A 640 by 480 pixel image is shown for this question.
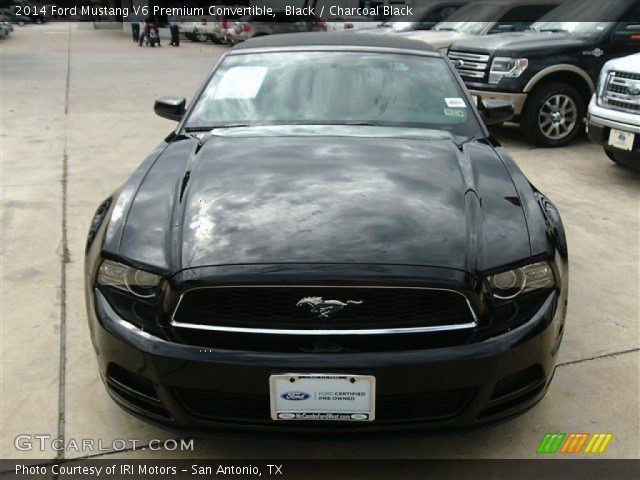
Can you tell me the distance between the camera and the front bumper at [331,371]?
228cm

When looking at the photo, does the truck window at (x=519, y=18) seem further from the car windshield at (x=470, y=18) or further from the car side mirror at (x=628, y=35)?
the car side mirror at (x=628, y=35)

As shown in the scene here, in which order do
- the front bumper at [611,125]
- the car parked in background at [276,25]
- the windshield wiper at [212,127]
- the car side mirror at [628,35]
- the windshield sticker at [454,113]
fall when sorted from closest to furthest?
the windshield wiper at [212,127] < the windshield sticker at [454,113] < the front bumper at [611,125] < the car side mirror at [628,35] < the car parked in background at [276,25]

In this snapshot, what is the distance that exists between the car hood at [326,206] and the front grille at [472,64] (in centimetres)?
557

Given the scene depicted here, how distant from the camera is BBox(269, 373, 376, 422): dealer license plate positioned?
2275 millimetres

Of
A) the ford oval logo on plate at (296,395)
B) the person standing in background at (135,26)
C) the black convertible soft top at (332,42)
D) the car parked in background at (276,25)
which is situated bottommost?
the person standing in background at (135,26)

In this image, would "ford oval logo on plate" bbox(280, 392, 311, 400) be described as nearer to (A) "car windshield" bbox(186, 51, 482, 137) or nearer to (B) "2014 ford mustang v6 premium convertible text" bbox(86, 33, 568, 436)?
(B) "2014 ford mustang v6 premium convertible text" bbox(86, 33, 568, 436)

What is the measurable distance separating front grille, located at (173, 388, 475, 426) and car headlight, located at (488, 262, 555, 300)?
365mm

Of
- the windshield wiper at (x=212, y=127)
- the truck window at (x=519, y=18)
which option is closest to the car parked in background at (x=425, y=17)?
the truck window at (x=519, y=18)

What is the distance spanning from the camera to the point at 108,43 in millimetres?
27406

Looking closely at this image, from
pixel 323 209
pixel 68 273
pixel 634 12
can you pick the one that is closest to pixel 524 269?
pixel 323 209

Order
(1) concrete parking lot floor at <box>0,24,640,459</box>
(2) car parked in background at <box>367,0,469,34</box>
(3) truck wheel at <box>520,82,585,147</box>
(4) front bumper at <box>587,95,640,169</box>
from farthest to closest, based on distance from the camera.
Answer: (2) car parked in background at <box>367,0,469,34</box> → (3) truck wheel at <box>520,82,585,147</box> → (4) front bumper at <box>587,95,640,169</box> → (1) concrete parking lot floor at <box>0,24,640,459</box>

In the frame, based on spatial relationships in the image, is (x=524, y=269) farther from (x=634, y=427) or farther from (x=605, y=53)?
(x=605, y=53)

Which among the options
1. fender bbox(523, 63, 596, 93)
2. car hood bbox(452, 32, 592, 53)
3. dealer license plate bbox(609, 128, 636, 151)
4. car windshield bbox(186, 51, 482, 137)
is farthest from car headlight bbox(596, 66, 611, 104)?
car windshield bbox(186, 51, 482, 137)

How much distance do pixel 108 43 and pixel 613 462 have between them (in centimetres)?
2785
